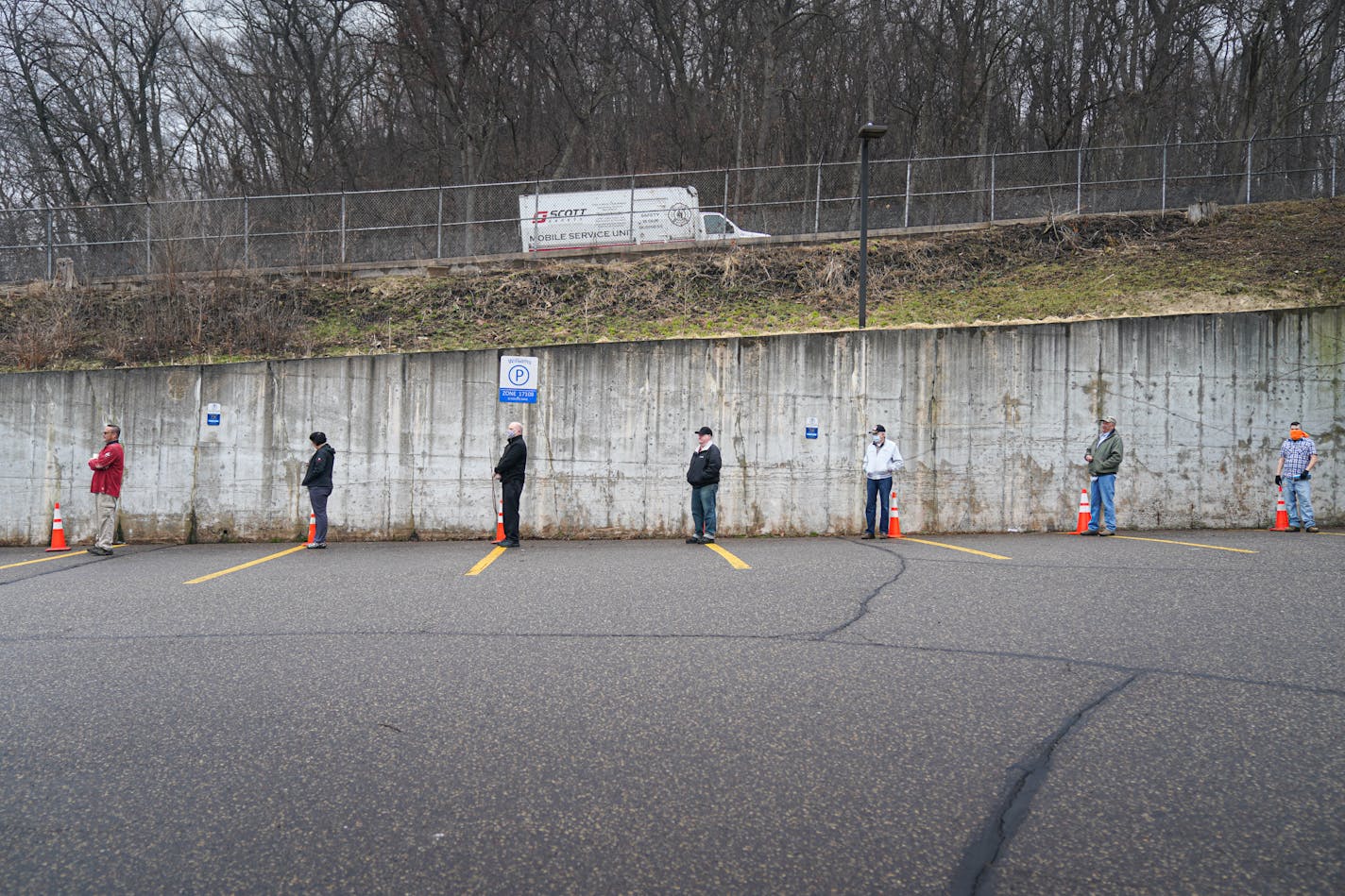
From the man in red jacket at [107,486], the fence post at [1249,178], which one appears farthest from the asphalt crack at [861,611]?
the fence post at [1249,178]

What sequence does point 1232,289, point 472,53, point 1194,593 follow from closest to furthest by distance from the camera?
point 1194,593, point 1232,289, point 472,53

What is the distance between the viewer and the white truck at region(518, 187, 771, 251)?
22109mm

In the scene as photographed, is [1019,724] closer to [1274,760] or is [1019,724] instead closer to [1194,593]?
[1274,760]

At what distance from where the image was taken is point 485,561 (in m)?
10.9

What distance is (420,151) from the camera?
32719 mm

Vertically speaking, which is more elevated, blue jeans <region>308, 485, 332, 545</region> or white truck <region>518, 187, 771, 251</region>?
white truck <region>518, 187, 771, 251</region>

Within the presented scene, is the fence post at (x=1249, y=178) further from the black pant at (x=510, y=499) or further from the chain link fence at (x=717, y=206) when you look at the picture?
the black pant at (x=510, y=499)

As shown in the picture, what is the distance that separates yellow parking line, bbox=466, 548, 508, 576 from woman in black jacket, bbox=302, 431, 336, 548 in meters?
2.77

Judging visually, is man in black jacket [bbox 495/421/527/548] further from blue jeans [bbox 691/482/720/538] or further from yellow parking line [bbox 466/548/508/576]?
blue jeans [bbox 691/482/720/538]

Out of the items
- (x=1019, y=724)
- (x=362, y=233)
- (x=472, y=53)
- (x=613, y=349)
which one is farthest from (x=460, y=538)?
(x=472, y=53)

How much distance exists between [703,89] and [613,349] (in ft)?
68.7

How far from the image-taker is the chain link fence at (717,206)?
2091cm

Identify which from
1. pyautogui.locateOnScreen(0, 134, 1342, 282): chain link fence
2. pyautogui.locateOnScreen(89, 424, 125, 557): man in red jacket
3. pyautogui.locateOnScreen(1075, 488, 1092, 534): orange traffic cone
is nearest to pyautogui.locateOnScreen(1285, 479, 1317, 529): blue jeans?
pyautogui.locateOnScreen(1075, 488, 1092, 534): orange traffic cone

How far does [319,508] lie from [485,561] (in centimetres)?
376
